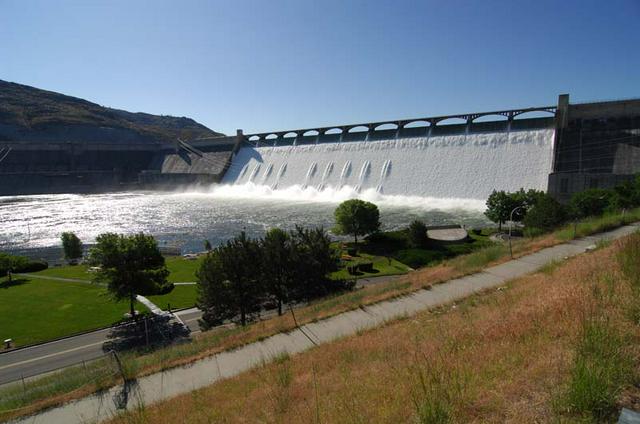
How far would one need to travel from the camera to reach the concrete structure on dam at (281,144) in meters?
35.0

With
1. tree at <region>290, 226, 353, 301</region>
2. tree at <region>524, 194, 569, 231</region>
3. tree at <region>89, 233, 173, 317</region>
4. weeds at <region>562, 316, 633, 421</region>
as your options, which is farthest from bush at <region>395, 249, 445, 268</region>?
weeds at <region>562, 316, 633, 421</region>

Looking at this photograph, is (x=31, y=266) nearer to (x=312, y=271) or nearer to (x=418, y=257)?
(x=312, y=271)

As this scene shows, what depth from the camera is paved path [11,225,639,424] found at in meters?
7.13

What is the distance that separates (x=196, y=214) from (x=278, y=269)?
35921 millimetres

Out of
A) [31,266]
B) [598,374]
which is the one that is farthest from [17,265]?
[598,374]

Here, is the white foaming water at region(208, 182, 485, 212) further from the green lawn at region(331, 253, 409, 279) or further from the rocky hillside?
the rocky hillside

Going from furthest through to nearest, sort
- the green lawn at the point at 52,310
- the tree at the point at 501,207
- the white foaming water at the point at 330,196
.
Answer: the white foaming water at the point at 330,196, the tree at the point at 501,207, the green lawn at the point at 52,310

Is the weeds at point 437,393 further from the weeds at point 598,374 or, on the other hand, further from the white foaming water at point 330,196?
the white foaming water at point 330,196

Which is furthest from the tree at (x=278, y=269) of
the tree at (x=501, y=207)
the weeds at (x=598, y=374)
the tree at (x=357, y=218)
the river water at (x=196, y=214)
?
the tree at (x=501, y=207)

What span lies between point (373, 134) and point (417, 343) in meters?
52.2

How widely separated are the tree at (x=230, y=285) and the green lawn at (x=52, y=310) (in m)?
5.74

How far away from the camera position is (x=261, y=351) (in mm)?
8203

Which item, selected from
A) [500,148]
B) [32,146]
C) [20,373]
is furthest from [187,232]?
[32,146]

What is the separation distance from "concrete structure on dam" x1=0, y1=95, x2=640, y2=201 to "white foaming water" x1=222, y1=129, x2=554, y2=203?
1.25 meters
